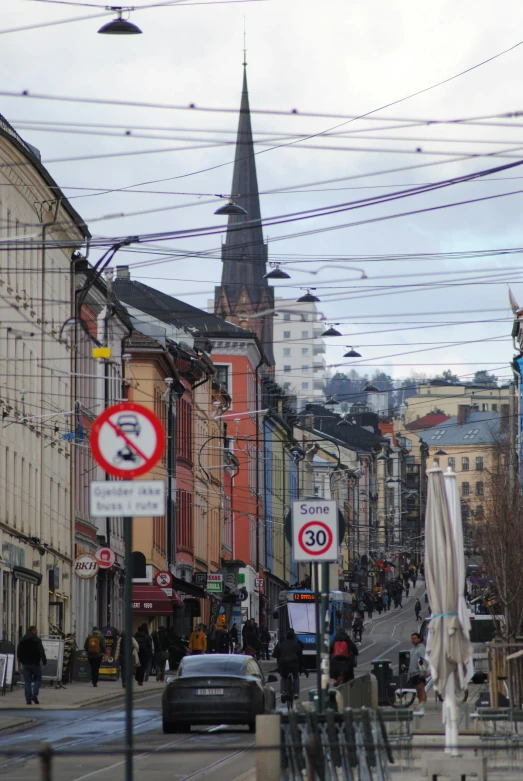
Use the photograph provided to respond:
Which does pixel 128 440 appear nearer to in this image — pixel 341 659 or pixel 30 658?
pixel 341 659

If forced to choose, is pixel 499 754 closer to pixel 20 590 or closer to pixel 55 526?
pixel 20 590

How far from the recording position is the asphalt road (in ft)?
64.3

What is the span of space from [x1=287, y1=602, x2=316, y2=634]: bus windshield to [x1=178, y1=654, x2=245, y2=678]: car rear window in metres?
36.6

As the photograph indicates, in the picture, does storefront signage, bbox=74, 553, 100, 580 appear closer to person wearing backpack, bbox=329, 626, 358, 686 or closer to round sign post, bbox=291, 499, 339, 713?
person wearing backpack, bbox=329, 626, 358, 686

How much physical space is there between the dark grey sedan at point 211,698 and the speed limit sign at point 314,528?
698 centimetres

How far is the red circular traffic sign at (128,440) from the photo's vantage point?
1310 cm

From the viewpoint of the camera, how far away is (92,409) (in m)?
58.5

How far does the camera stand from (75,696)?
123ft

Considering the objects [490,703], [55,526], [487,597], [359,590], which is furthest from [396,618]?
[490,703]

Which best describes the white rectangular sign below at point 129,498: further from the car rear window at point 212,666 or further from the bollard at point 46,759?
the car rear window at point 212,666

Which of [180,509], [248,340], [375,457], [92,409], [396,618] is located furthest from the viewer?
[375,457]

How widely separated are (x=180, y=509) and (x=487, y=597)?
46.5 ft

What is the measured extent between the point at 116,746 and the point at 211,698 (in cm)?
405

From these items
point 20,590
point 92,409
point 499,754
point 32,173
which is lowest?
point 499,754
